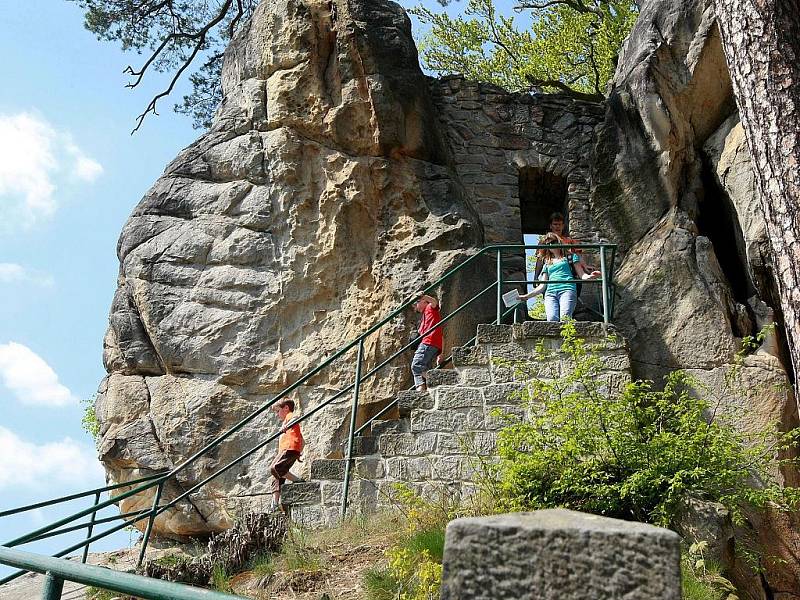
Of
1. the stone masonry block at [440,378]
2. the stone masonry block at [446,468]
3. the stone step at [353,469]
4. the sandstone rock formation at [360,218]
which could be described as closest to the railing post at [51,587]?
the stone step at [353,469]

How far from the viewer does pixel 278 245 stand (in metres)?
10.4

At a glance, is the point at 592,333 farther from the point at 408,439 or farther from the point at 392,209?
the point at 392,209

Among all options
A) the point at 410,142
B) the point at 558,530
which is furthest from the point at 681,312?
the point at 558,530

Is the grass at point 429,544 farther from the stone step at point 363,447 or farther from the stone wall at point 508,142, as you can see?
the stone wall at point 508,142

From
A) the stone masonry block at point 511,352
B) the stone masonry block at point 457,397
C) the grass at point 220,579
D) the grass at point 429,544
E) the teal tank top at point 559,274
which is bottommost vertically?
the grass at point 220,579

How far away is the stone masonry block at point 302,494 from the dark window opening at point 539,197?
5.71 meters

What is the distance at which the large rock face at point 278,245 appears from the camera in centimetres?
955

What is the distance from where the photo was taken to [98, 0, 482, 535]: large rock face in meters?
9.55

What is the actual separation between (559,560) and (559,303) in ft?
21.9

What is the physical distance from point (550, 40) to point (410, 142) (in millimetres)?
8695

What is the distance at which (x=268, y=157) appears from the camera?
10758 mm

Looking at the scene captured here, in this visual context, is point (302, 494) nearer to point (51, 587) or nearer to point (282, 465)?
point (282, 465)

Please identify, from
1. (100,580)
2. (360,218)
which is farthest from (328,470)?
(100,580)

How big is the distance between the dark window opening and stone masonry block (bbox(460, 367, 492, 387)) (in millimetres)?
4442
